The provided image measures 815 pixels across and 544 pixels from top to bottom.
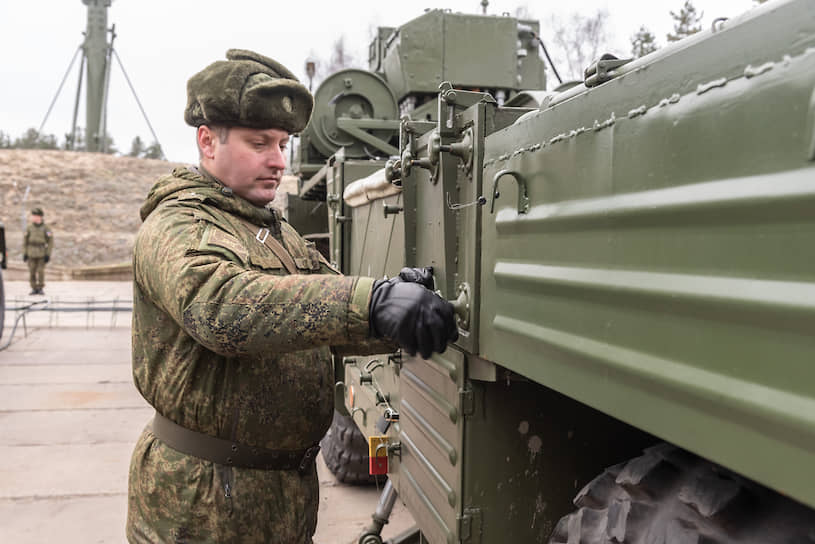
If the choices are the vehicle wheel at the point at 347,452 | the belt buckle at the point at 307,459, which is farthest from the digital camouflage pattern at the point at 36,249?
the belt buckle at the point at 307,459

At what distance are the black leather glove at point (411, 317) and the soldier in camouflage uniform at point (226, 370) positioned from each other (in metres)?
0.31

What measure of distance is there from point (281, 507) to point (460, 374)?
61 centimetres

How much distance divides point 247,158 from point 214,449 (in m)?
0.77

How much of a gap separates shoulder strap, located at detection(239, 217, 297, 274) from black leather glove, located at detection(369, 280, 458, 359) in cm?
63

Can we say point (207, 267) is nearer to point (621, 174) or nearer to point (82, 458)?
point (621, 174)

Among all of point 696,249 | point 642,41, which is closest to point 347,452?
point 696,249

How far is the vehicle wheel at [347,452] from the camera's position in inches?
176

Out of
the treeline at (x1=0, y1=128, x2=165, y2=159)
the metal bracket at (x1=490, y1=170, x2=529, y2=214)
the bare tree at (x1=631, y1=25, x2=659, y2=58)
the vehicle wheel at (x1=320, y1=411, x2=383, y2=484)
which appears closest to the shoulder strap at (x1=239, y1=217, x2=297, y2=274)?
the metal bracket at (x1=490, y1=170, x2=529, y2=214)

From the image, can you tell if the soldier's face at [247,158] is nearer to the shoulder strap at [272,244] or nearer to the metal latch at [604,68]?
the shoulder strap at [272,244]

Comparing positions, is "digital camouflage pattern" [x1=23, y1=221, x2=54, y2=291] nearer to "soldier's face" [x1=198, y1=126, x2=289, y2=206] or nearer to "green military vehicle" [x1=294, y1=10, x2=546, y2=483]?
"green military vehicle" [x1=294, y1=10, x2=546, y2=483]

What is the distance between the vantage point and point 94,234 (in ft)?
77.6

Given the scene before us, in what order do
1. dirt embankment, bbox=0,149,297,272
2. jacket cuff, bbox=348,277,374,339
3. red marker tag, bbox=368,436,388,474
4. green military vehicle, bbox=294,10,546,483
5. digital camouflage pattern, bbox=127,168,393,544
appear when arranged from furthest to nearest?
dirt embankment, bbox=0,149,297,272, green military vehicle, bbox=294,10,546,483, red marker tag, bbox=368,436,388,474, digital camouflage pattern, bbox=127,168,393,544, jacket cuff, bbox=348,277,374,339

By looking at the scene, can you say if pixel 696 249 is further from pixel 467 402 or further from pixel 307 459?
pixel 307 459

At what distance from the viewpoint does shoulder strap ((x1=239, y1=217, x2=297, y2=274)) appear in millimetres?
1995
